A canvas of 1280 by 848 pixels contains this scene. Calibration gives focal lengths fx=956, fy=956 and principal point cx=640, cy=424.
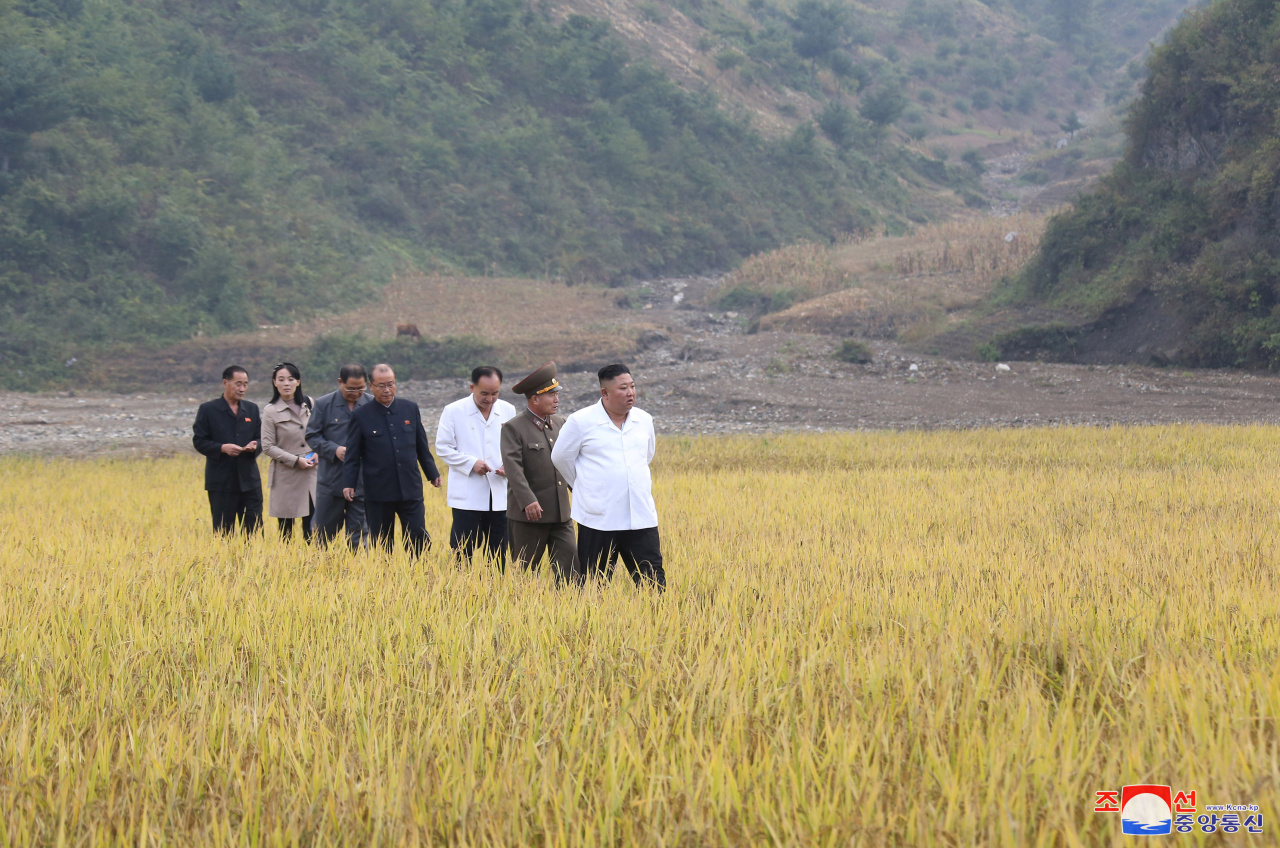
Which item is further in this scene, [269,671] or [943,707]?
[269,671]

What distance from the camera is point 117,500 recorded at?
10.4 m

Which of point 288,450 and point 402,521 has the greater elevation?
point 288,450

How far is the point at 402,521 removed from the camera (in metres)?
6.95

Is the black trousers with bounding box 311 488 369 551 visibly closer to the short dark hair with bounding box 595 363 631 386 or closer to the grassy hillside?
the short dark hair with bounding box 595 363 631 386

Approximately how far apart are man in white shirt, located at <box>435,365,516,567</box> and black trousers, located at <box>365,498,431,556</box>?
402mm

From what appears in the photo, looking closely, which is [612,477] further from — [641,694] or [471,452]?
[641,694]

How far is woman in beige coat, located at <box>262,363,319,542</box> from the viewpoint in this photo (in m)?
7.20

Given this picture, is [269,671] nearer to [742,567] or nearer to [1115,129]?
[742,567]

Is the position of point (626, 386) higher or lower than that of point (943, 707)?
higher

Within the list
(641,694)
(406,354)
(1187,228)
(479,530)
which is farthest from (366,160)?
(641,694)

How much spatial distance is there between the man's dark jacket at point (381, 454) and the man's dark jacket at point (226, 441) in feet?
3.25

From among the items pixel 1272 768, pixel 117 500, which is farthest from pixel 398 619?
pixel 117 500

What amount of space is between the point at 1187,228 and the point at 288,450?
25.0 m

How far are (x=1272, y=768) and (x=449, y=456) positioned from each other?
503 cm
